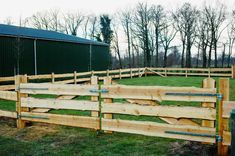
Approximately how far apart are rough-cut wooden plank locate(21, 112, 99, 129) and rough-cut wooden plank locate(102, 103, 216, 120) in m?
0.44

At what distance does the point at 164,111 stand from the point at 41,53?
747 inches

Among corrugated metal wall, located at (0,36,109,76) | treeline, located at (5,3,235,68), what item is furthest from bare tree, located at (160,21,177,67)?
corrugated metal wall, located at (0,36,109,76)

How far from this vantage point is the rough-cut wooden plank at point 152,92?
511 cm

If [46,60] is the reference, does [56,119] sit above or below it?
below

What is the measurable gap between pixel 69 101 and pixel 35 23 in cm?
6051

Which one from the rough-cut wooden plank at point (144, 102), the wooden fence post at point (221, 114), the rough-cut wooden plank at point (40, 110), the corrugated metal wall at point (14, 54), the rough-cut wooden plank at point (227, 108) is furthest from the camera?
the corrugated metal wall at point (14, 54)

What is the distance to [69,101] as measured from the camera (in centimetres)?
647

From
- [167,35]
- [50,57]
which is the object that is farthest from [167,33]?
[50,57]

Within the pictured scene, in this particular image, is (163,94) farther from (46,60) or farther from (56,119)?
(46,60)

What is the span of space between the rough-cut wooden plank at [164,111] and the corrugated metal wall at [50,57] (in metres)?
15.8

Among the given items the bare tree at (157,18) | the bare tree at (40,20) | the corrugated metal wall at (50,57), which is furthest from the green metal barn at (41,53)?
the bare tree at (40,20)

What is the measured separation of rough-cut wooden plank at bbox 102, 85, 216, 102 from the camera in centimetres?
511

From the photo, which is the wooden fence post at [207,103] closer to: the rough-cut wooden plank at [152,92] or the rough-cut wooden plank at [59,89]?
the rough-cut wooden plank at [152,92]

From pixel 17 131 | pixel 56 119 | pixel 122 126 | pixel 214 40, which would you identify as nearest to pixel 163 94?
pixel 122 126
